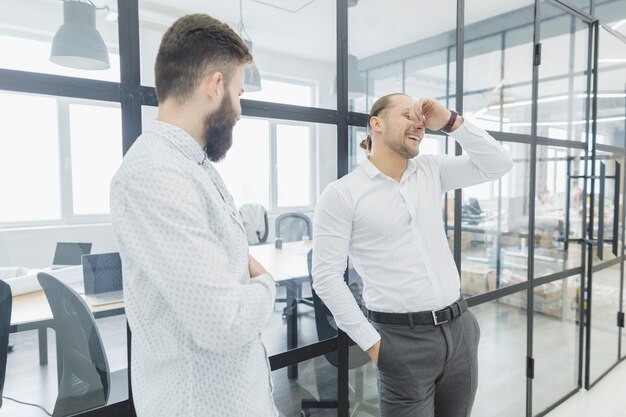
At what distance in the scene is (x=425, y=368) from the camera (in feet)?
4.56

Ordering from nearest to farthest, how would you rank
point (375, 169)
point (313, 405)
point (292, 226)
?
point (375, 169) < point (313, 405) < point (292, 226)

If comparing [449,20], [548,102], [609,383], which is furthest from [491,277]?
[609,383]

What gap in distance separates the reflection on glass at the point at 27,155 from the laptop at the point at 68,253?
10 centimetres

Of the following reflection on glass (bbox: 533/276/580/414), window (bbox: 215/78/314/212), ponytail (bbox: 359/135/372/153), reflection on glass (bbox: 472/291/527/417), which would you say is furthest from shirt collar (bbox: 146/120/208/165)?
reflection on glass (bbox: 533/276/580/414)

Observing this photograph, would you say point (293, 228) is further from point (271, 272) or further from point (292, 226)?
point (271, 272)

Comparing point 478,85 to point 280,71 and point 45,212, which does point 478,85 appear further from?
point 45,212

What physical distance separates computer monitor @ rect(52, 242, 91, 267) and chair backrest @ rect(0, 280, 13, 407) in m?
0.14

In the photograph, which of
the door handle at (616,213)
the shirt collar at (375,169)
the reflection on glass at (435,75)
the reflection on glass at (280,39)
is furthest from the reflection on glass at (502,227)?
the reflection on glass at (280,39)

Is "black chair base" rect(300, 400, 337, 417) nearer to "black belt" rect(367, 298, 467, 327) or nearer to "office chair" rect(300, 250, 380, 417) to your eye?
"office chair" rect(300, 250, 380, 417)

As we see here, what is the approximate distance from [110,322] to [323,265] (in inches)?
27.4

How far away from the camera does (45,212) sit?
1093 millimetres

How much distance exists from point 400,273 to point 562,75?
2.36 m

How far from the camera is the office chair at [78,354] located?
1123mm

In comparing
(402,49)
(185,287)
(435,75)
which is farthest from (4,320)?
(435,75)
